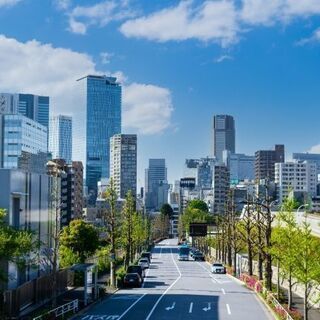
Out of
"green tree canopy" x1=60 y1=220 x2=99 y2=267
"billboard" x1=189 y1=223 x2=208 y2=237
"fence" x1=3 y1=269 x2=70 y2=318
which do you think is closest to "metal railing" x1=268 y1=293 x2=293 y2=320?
"fence" x1=3 y1=269 x2=70 y2=318

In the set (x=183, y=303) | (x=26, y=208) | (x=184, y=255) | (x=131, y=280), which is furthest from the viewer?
(x=184, y=255)

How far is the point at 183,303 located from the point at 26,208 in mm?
12876

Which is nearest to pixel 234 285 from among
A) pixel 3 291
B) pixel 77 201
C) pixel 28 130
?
pixel 3 291

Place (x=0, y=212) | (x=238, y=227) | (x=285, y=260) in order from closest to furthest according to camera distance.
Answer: (x=0, y=212), (x=285, y=260), (x=238, y=227)

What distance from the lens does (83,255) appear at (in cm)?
7075

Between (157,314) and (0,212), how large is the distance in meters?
11.9

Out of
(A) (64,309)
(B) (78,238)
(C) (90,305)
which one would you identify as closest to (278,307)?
(C) (90,305)

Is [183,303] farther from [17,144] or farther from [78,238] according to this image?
[17,144]

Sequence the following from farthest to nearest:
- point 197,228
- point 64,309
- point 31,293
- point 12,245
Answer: point 197,228 → point 31,293 → point 64,309 → point 12,245

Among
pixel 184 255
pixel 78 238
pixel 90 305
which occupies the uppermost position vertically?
pixel 78 238

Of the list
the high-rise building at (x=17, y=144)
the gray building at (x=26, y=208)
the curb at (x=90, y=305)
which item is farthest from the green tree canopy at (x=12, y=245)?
the high-rise building at (x=17, y=144)

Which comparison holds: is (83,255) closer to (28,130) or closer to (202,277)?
(202,277)

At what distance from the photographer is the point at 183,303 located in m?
44.7

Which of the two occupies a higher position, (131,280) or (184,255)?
(131,280)
